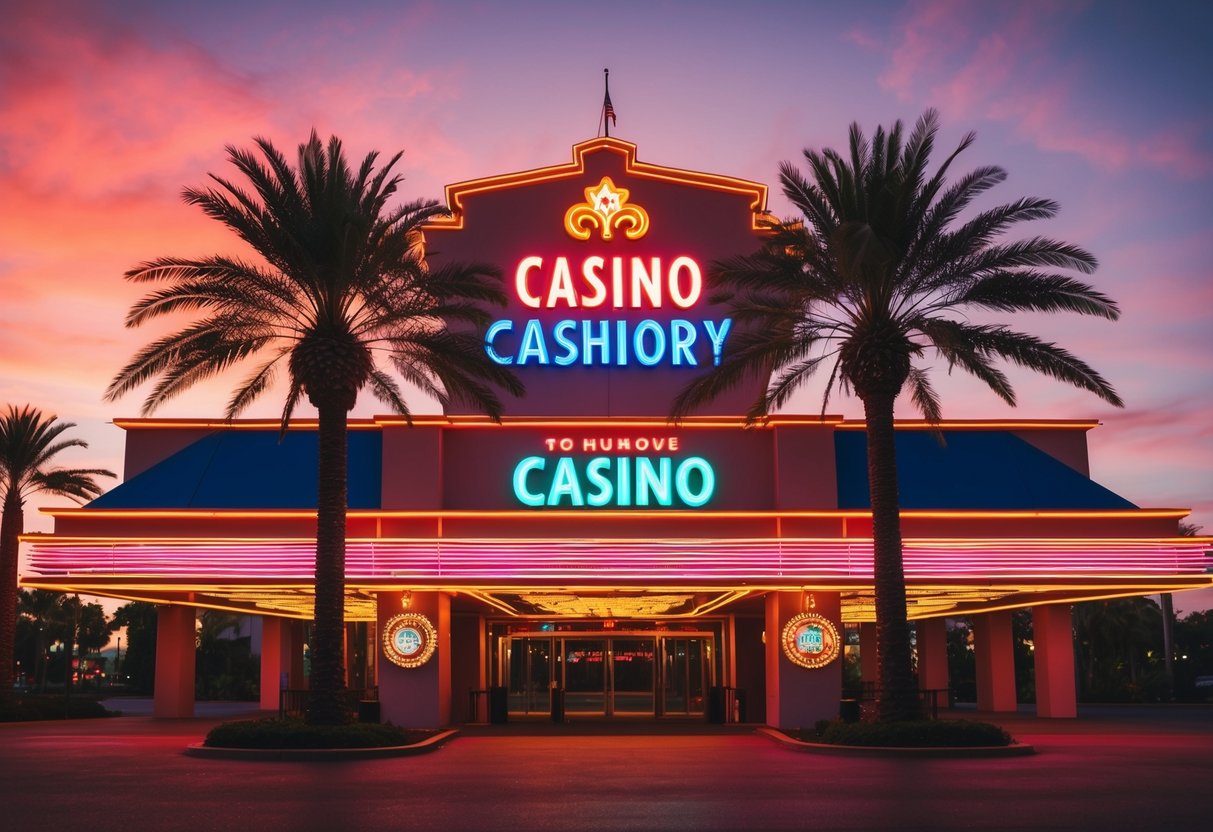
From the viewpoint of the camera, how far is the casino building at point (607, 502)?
30.7 metres

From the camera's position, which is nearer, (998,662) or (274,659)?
(998,662)

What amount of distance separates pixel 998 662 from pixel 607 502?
17.0m

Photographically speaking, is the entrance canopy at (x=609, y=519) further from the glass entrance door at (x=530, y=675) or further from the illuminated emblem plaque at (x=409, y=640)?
the glass entrance door at (x=530, y=675)

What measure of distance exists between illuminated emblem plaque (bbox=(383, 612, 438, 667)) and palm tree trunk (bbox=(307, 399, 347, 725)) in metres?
4.53

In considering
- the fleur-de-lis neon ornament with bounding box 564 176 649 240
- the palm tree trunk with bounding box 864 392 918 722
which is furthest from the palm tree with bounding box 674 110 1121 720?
the fleur-de-lis neon ornament with bounding box 564 176 649 240

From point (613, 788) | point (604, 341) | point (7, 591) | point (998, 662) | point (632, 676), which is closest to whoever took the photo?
point (613, 788)

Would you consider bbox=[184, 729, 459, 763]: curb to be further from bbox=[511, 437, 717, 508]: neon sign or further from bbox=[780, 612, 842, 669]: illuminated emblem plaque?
bbox=[780, 612, 842, 669]: illuminated emblem plaque

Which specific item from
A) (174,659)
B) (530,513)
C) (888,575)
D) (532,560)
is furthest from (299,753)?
(174,659)

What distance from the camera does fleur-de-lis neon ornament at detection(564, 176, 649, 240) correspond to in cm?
3600

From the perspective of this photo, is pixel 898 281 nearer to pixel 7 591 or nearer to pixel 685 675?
pixel 685 675

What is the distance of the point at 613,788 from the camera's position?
58.3ft

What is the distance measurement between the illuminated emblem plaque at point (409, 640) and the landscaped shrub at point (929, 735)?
10800mm

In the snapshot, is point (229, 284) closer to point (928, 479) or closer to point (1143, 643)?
point (928, 479)

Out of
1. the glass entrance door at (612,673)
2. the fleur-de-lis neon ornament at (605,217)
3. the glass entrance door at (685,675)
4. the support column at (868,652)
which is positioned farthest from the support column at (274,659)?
the support column at (868,652)
